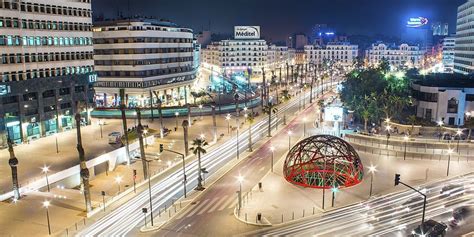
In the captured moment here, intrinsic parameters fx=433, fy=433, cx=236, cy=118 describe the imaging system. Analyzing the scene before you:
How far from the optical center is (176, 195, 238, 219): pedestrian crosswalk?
5231 centimetres

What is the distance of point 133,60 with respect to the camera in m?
128

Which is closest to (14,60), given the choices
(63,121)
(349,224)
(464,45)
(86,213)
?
(63,121)

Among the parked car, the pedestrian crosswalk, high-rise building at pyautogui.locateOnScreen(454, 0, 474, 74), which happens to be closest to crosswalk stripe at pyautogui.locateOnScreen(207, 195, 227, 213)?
the pedestrian crosswalk

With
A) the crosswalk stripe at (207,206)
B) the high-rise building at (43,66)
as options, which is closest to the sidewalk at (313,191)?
the crosswalk stripe at (207,206)

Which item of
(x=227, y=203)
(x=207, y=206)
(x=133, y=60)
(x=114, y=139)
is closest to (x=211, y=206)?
(x=207, y=206)

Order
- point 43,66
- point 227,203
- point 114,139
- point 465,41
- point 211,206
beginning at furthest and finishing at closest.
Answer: point 465,41
point 43,66
point 114,139
point 227,203
point 211,206

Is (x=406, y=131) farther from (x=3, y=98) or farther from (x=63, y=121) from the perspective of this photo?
(x=3, y=98)

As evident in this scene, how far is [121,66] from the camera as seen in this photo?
129 metres

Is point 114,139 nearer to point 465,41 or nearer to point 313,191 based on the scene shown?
point 313,191

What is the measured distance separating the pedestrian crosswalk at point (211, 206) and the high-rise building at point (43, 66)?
42839 millimetres

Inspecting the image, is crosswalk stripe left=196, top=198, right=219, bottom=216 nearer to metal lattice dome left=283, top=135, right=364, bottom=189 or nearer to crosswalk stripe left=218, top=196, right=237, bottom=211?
crosswalk stripe left=218, top=196, right=237, bottom=211

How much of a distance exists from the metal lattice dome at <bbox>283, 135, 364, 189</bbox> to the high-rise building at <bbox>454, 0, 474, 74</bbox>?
118m

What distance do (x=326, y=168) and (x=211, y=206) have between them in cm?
1855

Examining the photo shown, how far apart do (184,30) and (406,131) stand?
88.6m
